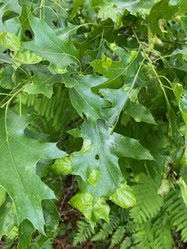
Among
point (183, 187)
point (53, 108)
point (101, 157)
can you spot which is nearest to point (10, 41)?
point (101, 157)

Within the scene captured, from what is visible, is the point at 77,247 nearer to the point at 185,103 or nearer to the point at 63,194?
the point at 63,194

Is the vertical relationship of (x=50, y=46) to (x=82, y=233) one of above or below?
above

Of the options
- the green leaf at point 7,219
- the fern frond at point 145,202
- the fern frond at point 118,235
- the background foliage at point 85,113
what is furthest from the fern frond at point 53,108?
the green leaf at point 7,219

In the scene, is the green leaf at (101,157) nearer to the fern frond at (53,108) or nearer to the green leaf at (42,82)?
the green leaf at (42,82)

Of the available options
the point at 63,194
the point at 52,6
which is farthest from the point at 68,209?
the point at 52,6

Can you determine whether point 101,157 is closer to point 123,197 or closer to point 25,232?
point 123,197

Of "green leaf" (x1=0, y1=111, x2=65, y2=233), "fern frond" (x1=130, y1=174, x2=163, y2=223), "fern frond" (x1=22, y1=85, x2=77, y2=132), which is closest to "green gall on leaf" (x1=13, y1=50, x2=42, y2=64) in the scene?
"green leaf" (x1=0, y1=111, x2=65, y2=233)

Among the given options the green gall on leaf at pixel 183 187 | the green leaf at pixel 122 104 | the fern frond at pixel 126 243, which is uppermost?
the green leaf at pixel 122 104
